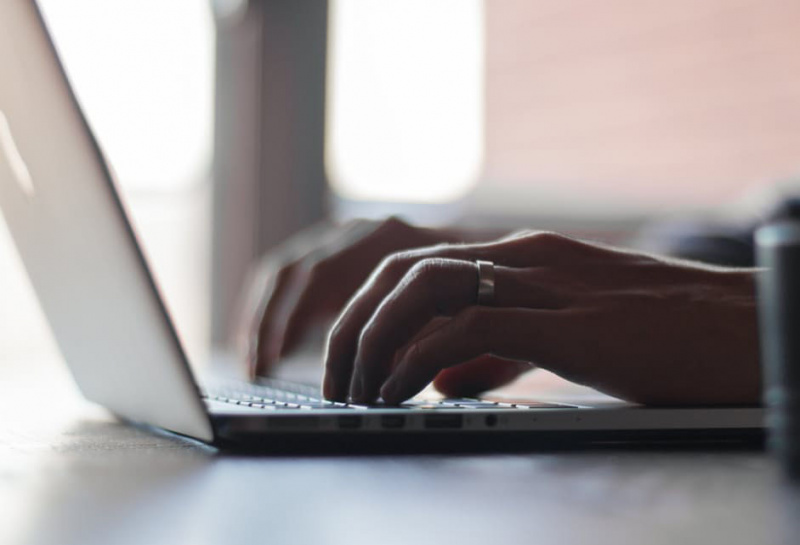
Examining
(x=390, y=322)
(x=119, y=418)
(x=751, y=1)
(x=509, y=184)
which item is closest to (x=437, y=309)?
(x=390, y=322)

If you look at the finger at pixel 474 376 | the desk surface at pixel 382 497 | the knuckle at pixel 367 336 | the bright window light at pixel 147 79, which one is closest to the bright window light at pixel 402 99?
the bright window light at pixel 147 79

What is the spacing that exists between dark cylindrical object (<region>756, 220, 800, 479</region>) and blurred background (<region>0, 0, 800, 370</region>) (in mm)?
1959

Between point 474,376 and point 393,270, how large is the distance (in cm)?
12

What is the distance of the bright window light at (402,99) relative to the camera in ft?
8.98

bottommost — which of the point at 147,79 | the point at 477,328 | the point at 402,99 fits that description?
the point at 402,99

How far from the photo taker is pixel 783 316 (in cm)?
36

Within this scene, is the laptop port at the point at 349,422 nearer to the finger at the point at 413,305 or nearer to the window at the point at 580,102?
the finger at the point at 413,305

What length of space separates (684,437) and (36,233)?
475 millimetres

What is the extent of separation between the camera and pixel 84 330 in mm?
621

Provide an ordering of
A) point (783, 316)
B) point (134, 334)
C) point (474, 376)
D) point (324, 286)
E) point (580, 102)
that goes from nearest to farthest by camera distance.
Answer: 1. point (783, 316)
2. point (134, 334)
3. point (474, 376)
4. point (324, 286)
5. point (580, 102)

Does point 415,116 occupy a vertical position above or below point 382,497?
below

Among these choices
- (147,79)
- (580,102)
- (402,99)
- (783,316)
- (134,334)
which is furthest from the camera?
(580,102)

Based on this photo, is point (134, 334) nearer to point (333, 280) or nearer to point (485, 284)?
point (485, 284)

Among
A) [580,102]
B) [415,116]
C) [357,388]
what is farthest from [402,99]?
[357,388]
